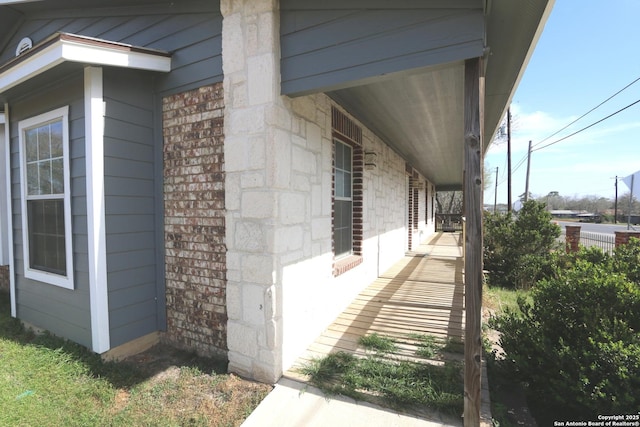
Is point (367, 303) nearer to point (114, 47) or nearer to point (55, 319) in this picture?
point (55, 319)

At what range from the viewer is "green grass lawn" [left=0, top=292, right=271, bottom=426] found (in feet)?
7.25

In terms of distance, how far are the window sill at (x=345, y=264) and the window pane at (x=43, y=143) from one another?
136 inches

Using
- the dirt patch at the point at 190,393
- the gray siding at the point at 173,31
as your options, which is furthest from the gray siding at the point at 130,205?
the dirt patch at the point at 190,393

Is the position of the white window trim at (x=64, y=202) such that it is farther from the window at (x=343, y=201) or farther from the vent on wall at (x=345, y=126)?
the window at (x=343, y=201)

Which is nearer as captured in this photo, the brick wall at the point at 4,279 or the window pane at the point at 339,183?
the window pane at the point at 339,183

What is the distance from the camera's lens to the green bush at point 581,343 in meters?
2.03

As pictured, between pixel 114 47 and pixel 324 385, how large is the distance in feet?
11.2

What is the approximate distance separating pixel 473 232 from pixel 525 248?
5.71 m

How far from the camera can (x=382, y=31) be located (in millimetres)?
2195

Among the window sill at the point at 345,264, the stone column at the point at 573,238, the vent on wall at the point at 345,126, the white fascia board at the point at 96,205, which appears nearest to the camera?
the white fascia board at the point at 96,205

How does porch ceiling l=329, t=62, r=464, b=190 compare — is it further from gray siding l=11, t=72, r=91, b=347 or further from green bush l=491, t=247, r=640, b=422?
gray siding l=11, t=72, r=91, b=347

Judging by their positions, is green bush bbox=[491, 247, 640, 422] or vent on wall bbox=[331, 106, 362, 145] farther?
vent on wall bbox=[331, 106, 362, 145]

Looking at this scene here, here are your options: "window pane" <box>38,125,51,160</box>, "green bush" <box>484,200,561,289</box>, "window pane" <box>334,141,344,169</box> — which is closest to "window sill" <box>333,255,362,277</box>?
"window pane" <box>334,141,344,169</box>

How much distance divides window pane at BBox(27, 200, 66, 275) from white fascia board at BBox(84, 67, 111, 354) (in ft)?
2.49
